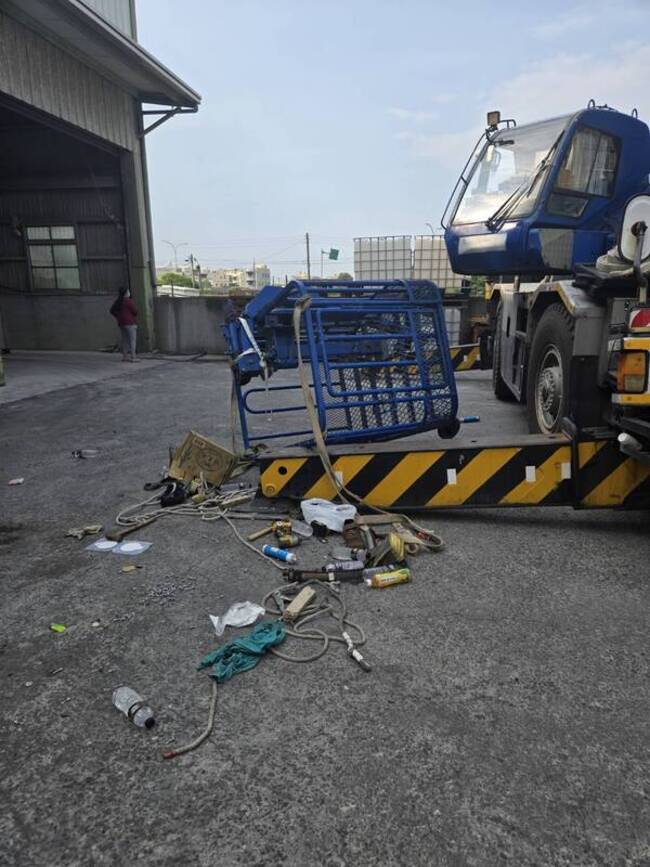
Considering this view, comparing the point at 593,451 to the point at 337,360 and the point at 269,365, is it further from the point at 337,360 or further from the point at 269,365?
the point at 269,365

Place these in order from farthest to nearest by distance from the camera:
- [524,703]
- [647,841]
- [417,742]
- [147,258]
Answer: [147,258] → [524,703] → [417,742] → [647,841]

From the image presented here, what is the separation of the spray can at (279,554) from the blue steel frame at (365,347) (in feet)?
3.92

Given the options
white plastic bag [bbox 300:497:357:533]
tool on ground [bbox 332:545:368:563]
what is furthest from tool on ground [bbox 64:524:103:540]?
tool on ground [bbox 332:545:368:563]

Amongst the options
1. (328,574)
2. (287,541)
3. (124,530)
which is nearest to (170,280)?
(124,530)

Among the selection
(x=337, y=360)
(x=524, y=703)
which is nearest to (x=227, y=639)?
(x=524, y=703)

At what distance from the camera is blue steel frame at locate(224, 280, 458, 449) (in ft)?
13.9

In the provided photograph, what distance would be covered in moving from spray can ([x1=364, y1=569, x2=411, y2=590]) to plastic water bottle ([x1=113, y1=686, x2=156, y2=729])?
1236 mm

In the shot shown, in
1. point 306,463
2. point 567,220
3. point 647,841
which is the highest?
point 567,220

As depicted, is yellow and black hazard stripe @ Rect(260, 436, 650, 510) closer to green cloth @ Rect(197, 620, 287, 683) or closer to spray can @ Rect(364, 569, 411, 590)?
spray can @ Rect(364, 569, 411, 590)

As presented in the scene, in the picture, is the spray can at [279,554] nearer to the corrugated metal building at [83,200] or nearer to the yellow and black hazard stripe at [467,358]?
the yellow and black hazard stripe at [467,358]

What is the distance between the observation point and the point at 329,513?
345 cm

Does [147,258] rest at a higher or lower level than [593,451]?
higher

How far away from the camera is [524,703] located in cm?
203

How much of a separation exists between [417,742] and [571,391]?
246 centimetres
